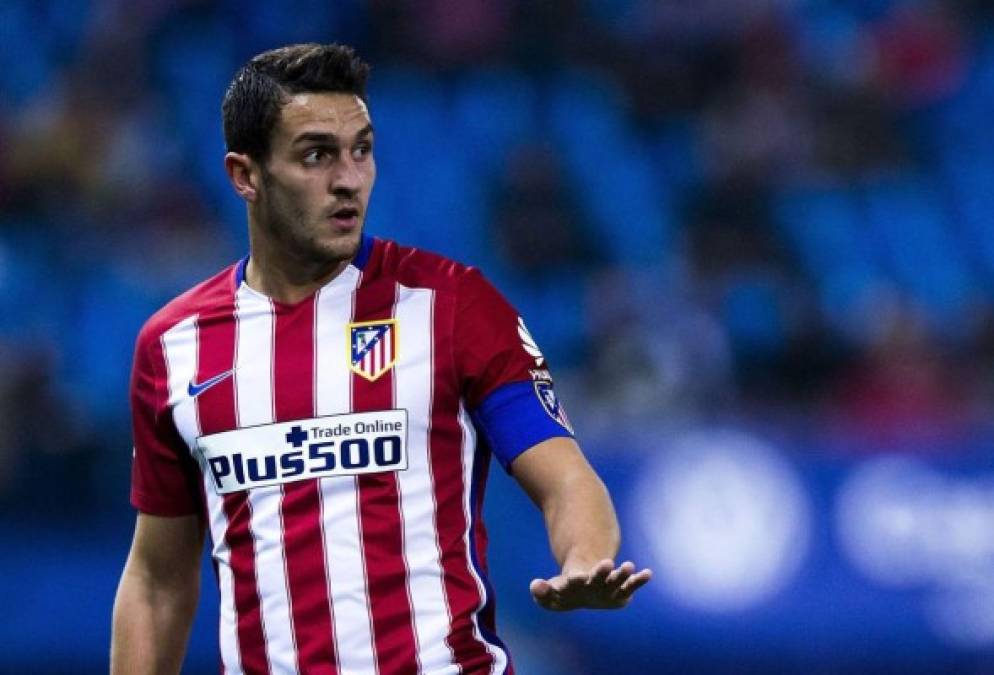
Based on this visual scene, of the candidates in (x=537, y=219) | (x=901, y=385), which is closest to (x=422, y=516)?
(x=901, y=385)

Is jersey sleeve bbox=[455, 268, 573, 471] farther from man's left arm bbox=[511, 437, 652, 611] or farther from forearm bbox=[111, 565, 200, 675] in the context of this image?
forearm bbox=[111, 565, 200, 675]

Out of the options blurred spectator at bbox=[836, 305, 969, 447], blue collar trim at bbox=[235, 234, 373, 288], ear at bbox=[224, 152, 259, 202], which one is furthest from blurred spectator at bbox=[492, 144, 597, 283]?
ear at bbox=[224, 152, 259, 202]

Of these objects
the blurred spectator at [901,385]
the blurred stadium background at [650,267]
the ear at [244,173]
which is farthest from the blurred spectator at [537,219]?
the ear at [244,173]

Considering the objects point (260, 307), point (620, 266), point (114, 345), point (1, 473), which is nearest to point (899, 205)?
point (620, 266)

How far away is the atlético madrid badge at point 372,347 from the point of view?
10.7ft

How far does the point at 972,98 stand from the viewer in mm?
9422

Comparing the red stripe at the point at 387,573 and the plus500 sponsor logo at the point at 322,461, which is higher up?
the plus500 sponsor logo at the point at 322,461

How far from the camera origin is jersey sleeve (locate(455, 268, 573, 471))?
10.3 ft

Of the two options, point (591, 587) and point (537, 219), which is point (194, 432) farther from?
point (537, 219)

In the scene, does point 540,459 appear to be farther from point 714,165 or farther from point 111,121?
point 111,121

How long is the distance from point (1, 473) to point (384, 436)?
4562mm

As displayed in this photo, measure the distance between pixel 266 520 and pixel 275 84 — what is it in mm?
841

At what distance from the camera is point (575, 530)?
2.94 m

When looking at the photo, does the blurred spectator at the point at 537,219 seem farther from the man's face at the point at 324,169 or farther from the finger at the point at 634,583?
the finger at the point at 634,583
